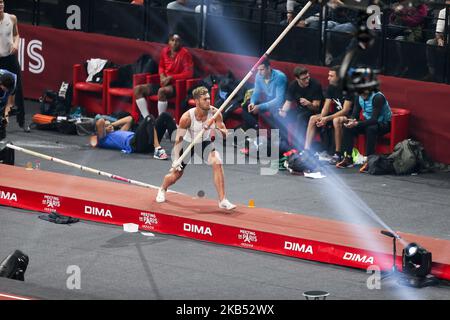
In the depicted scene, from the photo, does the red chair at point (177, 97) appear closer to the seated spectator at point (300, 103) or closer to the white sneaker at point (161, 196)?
the seated spectator at point (300, 103)

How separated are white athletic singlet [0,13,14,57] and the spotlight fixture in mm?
9556

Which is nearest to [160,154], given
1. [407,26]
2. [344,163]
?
[344,163]

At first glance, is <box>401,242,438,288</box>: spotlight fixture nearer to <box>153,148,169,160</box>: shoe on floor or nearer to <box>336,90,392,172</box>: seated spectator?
<box>336,90,392,172</box>: seated spectator

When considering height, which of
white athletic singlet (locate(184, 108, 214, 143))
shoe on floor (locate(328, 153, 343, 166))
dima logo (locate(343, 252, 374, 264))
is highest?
white athletic singlet (locate(184, 108, 214, 143))

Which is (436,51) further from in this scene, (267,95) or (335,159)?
(267,95)

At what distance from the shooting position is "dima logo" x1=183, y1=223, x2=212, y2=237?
16094 millimetres

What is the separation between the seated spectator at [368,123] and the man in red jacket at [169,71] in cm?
340

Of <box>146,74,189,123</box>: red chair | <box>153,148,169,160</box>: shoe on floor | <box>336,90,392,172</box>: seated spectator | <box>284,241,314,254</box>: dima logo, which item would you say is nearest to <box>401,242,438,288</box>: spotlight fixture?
<box>284,241,314,254</box>: dima logo

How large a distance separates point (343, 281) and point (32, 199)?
4.84 meters

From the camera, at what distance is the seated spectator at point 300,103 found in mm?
20344

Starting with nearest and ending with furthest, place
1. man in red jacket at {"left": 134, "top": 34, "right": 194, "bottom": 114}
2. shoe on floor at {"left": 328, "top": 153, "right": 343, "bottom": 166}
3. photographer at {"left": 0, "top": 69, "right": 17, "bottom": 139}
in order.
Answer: photographer at {"left": 0, "top": 69, "right": 17, "bottom": 139}, shoe on floor at {"left": 328, "top": 153, "right": 343, "bottom": 166}, man in red jacket at {"left": 134, "top": 34, "right": 194, "bottom": 114}

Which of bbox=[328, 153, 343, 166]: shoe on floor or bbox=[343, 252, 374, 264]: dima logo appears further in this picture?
bbox=[328, 153, 343, 166]: shoe on floor
